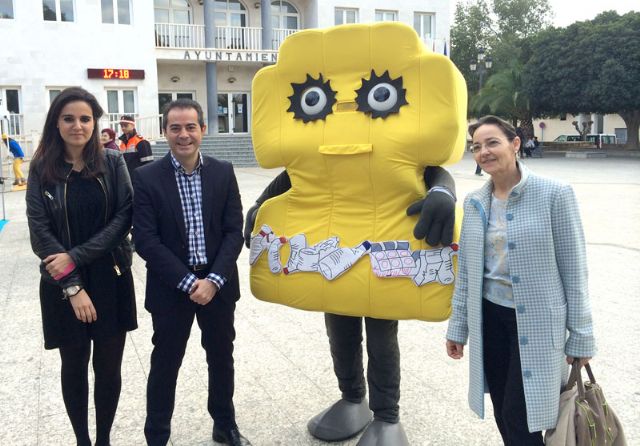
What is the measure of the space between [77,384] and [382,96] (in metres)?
2.03

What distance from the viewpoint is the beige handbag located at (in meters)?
2.12

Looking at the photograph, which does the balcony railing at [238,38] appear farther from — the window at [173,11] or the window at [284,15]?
the window at [173,11]

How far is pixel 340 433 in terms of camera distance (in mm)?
3129

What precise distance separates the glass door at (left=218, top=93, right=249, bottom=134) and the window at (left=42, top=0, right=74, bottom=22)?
694 cm

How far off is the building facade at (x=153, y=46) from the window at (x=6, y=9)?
1.3 inches

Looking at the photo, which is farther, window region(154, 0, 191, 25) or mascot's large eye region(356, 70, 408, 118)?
window region(154, 0, 191, 25)

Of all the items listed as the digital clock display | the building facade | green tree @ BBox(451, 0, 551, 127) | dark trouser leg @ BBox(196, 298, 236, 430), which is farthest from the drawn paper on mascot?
green tree @ BBox(451, 0, 551, 127)

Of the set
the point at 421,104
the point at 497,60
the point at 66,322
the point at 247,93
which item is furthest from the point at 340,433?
the point at 497,60

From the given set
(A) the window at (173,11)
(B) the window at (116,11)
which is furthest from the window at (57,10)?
(A) the window at (173,11)

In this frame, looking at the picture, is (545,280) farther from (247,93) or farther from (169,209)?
(247,93)

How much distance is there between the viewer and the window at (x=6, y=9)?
67.7 feet

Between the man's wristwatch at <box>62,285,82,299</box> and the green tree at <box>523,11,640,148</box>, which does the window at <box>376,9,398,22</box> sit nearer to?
the green tree at <box>523,11,640,148</box>

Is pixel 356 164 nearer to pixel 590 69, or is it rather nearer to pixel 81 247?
pixel 81 247

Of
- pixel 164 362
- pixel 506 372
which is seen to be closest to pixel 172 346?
pixel 164 362
